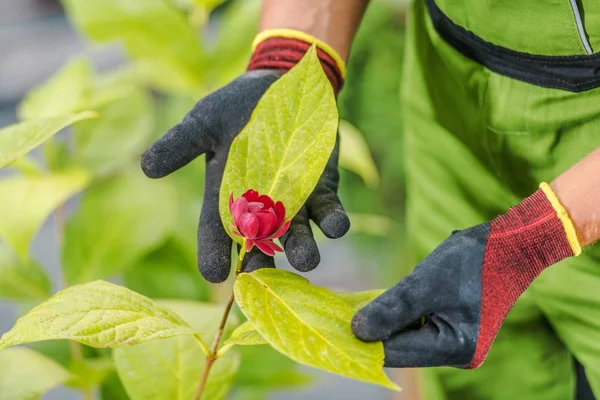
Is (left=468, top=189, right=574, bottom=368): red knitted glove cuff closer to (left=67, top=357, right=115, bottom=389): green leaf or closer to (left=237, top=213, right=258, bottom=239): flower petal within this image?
(left=237, top=213, right=258, bottom=239): flower petal

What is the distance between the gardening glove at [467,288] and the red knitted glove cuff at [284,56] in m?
0.24

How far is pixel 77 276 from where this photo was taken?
90cm

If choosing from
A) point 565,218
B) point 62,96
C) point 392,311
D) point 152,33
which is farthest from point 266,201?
point 152,33

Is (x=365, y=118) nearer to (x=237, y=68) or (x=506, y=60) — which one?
(x=237, y=68)

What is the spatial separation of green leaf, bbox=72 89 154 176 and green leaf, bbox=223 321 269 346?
0.48m

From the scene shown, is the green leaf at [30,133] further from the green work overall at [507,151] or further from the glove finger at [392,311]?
the green work overall at [507,151]

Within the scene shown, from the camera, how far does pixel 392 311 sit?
1.52 ft

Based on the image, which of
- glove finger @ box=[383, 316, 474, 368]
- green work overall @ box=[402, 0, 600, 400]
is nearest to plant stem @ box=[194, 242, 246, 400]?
glove finger @ box=[383, 316, 474, 368]

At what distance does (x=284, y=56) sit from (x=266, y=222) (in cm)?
25

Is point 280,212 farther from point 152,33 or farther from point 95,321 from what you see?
point 152,33

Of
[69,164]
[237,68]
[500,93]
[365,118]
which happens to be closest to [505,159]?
[500,93]

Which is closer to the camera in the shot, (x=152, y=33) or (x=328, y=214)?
(x=328, y=214)

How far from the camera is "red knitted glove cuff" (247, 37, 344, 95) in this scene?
2.17ft

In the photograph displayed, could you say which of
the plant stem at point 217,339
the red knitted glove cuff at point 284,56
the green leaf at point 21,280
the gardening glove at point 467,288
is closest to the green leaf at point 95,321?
the plant stem at point 217,339
